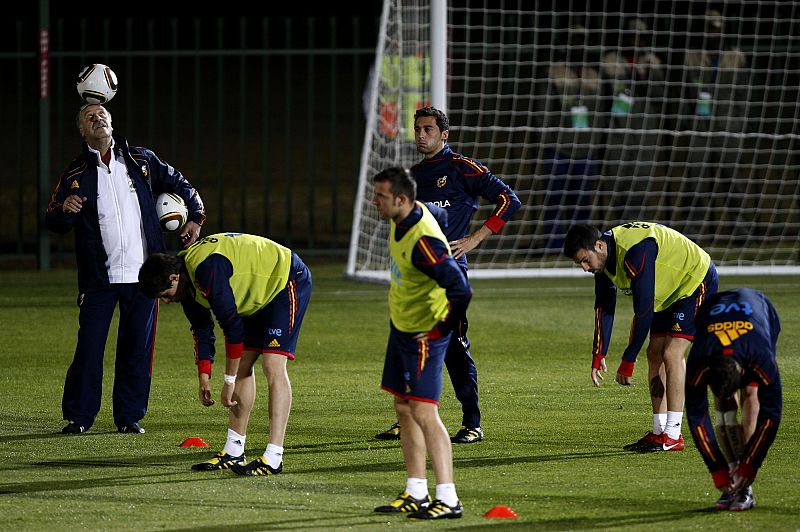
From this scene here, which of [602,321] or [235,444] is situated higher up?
[602,321]

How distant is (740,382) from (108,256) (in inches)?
157

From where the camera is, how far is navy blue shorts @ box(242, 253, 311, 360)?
23.6ft

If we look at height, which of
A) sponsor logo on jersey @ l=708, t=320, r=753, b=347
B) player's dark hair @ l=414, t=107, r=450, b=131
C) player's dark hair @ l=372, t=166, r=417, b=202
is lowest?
sponsor logo on jersey @ l=708, t=320, r=753, b=347

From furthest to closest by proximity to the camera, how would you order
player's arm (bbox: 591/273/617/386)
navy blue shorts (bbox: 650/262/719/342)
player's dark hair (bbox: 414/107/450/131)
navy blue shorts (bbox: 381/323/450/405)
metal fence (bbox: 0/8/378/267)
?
metal fence (bbox: 0/8/378/267), player's dark hair (bbox: 414/107/450/131), navy blue shorts (bbox: 650/262/719/342), player's arm (bbox: 591/273/617/386), navy blue shorts (bbox: 381/323/450/405)

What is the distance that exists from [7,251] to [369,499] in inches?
506

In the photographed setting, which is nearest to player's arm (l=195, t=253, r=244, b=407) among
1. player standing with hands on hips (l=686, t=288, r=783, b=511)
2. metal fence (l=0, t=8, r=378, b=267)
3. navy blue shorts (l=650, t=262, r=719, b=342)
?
player standing with hands on hips (l=686, t=288, r=783, b=511)

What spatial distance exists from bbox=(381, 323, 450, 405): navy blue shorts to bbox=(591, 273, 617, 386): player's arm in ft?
5.31

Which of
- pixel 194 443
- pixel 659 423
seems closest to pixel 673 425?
pixel 659 423

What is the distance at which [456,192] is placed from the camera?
8.43 metres

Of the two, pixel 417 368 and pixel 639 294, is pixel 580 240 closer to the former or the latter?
pixel 639 294

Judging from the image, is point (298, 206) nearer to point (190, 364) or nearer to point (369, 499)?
point (190, 364)

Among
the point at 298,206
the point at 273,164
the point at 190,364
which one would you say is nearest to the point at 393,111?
the point at 190,364

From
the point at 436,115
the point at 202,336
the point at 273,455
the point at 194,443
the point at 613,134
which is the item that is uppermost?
the point at 436,115

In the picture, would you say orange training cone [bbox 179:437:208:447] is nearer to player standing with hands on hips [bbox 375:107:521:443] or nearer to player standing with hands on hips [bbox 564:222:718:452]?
player standing with hands on hips [bbox 375:107:521:443]
